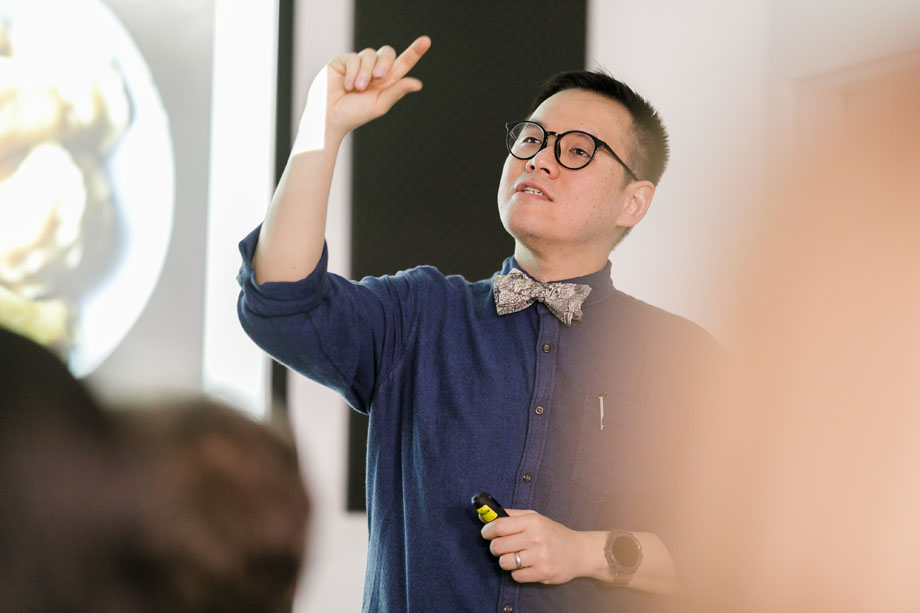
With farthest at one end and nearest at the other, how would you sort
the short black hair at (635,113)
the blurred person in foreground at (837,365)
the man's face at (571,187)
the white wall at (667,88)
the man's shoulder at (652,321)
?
the white wall at (667,88), the short black hair at (635,113), the man's face at (571,187), the man's shoulder at (652,321), the blurred person in foreground at (837,365)

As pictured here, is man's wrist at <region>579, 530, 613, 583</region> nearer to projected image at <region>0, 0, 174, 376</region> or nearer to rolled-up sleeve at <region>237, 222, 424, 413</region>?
rolled-up sleeve at <region>237, 222, 424, 413</region>

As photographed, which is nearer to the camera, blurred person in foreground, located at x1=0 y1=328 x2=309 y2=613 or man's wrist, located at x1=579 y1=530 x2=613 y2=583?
blurred person in foreground, located at x1=0 y1=328 x2=309 y2=613

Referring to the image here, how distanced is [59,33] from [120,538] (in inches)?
108

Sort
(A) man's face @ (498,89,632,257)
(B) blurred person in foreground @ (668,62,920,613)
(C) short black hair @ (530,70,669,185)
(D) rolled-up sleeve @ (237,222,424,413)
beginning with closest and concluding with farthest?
(B) blurred person in foreground @ (668,62,920,613), (D) rolled-up sleeve @ (237,222,424,413), (A) man's face @ (498,89,632,257), (C) short black hair @ (530,70,669,185)

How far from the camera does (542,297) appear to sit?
1671 millimetres

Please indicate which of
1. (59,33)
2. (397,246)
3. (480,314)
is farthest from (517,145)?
(59,33)

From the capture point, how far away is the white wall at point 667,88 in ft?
9.73

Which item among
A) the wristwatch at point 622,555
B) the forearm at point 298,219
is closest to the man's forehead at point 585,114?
the forearm at point 298,219

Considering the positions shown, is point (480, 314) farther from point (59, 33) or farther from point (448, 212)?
point (59, 33)

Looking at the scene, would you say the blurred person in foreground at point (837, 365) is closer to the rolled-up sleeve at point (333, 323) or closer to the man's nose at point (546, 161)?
the rolled-up sleeve at point (333, 323)

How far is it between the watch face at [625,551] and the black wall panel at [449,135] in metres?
1.60

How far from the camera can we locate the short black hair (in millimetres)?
1929

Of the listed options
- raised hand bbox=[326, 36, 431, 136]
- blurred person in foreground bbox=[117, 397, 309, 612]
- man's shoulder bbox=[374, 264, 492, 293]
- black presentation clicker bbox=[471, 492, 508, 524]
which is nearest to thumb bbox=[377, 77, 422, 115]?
raised hand bbox=[326, 36, 431, 136]

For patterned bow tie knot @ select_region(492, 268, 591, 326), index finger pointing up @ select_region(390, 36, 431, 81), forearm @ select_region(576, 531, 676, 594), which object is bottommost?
forearm @ select_region(576, 531, 676, 594)
